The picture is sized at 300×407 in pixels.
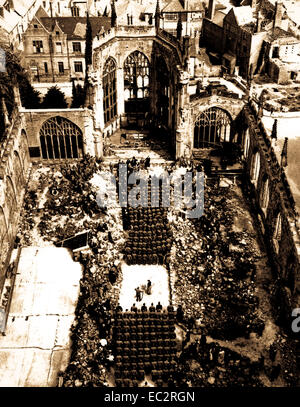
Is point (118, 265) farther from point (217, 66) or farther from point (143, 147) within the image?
point (217, 66)

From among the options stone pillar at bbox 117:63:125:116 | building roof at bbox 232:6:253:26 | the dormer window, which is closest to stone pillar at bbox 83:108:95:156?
stone pillar at bbox 117:63:125:116

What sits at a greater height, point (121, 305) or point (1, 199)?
point (1, 199)

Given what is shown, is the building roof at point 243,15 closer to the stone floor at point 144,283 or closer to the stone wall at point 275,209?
the stone wall at point 275,209

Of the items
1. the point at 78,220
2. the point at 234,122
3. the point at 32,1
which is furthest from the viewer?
the point at 32,1

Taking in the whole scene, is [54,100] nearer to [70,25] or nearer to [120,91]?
[120,91]

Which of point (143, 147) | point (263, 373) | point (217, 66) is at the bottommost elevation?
point (263, 373)

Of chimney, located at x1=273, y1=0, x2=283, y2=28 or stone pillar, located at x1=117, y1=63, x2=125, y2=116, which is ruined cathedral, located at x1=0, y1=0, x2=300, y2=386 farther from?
chimney, located at x1=273, y1=0, x2=283, y2=28

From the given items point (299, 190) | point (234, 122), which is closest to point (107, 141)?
point (234, 122)
